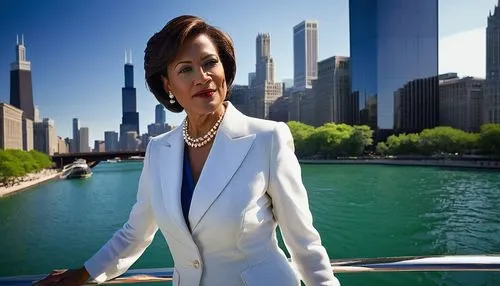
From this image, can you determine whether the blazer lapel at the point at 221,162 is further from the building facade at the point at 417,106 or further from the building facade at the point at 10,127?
the building facade at the point at 417,106

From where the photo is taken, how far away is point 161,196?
1137 millimetres

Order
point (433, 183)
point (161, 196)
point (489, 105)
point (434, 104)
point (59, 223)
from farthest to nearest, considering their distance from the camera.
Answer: point (434, 104)
point (489, 105)
point (433, 183)
point (59, 223)
point (161, 196)

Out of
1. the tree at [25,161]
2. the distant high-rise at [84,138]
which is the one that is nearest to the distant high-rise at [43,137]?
the tree at [25,161]

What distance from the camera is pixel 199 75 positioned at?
1.08m

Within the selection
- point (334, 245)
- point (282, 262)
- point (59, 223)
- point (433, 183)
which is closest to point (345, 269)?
point (282, 262)

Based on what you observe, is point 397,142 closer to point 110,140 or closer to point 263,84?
point 263,84

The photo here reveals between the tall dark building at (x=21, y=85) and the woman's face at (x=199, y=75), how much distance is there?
95.9 metres

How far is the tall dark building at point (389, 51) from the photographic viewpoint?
60906mm

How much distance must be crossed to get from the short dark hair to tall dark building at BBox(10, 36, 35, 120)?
314 ft

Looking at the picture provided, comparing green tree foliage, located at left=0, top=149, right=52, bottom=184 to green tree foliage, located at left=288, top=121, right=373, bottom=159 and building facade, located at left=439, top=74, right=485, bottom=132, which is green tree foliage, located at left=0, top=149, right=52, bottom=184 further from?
building facade, located at left=439, top=74, right=485, bottom=132

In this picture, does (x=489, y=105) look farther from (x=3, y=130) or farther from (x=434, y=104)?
(x=3, y=130)

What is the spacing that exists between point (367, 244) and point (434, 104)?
5442 centimetres

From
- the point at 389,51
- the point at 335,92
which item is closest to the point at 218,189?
the point at 389,51

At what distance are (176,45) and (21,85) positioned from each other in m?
101
